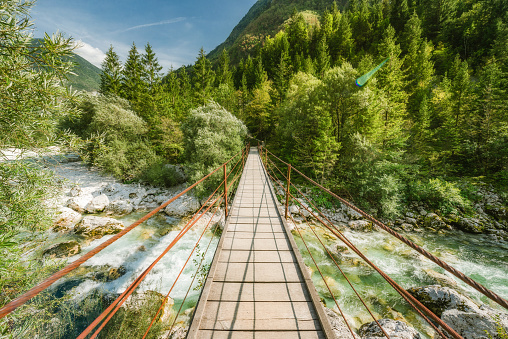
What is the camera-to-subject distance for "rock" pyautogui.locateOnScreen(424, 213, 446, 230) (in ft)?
34.3

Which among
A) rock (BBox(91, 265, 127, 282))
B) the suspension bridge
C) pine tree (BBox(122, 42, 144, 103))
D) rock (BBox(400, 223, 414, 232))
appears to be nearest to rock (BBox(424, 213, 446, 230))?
rock (BBox(400, 223, 414, 232))

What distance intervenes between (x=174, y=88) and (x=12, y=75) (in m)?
25.8

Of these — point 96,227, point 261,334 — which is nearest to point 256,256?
point 261,334

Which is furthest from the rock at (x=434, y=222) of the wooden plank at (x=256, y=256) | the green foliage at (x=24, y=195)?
the green foliage at (x=24, y=195)

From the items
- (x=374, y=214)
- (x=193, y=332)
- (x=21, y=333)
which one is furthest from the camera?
(x=374, y=214)

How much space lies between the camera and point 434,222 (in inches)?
419

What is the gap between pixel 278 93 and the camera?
23.0 meters

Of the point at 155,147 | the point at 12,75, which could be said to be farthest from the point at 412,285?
the point at 155,147

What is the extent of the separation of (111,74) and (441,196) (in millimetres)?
29922

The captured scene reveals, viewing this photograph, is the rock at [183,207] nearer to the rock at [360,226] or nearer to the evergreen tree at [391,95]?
the rock at [360,226]

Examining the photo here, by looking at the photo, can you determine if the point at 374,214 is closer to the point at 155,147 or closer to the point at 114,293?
the point at 114,293

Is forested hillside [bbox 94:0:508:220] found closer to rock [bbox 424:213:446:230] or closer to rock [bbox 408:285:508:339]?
rock [bbox 424:213:446:230]

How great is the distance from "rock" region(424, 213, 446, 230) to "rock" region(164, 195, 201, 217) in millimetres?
13569

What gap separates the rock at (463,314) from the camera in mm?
4207
